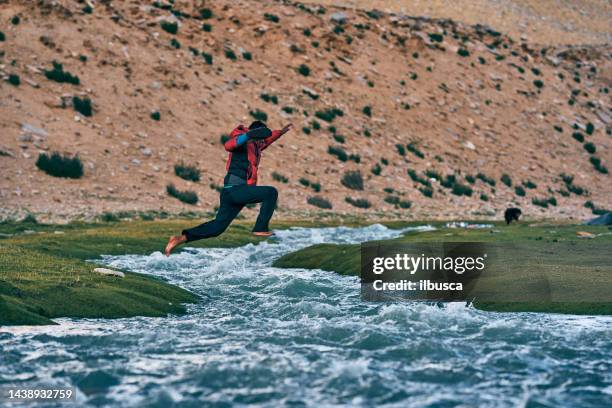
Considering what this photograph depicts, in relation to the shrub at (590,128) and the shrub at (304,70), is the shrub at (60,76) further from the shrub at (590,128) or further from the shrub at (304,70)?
the shrub at (590,128)

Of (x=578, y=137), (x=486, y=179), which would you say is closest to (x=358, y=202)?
(x=486, y=179)

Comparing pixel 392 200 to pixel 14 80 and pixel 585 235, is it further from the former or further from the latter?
pixel 585 235

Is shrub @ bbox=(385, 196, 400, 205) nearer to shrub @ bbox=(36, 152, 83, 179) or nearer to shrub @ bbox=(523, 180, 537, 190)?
shrub @ bbox=(523, 180, 537, 190)

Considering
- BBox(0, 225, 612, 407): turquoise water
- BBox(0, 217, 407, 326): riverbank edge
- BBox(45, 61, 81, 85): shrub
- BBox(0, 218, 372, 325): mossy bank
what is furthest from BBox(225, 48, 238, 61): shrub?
BBox(0, 225, 612, 407): turquoise water

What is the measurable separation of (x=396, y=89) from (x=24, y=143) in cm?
3284

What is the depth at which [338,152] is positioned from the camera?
192ft

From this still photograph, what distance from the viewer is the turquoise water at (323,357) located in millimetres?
9797

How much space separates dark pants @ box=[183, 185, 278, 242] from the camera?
15.7 metres

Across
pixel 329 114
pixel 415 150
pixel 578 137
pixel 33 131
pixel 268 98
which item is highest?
pixel 268 98

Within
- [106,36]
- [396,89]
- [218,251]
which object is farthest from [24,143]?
[396,89]

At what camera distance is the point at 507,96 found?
244 ft

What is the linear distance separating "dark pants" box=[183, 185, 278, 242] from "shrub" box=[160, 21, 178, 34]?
51238mm

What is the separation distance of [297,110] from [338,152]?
225 inches

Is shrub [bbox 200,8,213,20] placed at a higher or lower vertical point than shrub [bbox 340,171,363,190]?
higher
